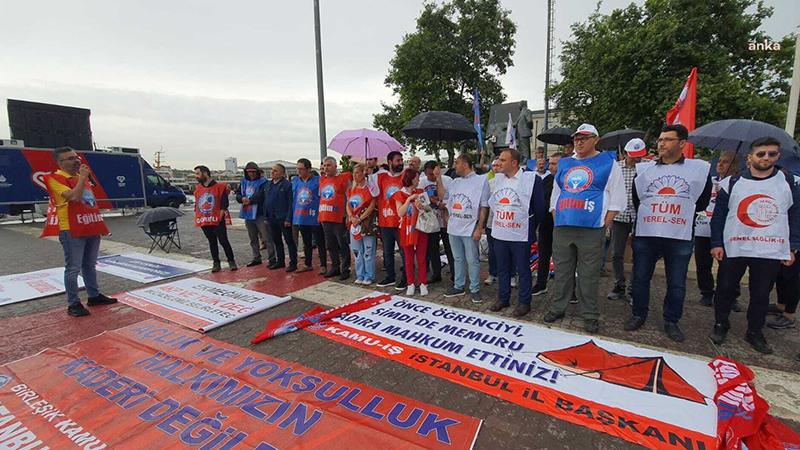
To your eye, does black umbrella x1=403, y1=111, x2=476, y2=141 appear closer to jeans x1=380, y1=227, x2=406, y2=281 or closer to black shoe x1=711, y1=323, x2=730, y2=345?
jeans x1=380, y1=227, x2=406, y2=281

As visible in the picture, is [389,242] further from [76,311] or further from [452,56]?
[452,56]

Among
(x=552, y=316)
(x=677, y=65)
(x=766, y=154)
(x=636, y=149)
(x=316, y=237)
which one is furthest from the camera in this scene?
(x=677, y=65)

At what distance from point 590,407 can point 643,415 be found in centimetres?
31

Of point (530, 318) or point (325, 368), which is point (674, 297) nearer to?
point (530, 318)

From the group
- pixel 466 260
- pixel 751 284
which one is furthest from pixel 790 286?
pixel 466 260

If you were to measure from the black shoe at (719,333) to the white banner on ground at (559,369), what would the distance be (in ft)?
1.94

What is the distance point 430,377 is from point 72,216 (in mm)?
4609

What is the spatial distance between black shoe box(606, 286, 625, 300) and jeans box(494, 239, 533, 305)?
1385mm

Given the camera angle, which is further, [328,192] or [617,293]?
[328,192]

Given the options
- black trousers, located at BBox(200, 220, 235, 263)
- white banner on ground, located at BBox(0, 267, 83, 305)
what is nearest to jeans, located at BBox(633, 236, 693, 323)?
black trousers, located at BBox(200, 220, 235, 263)

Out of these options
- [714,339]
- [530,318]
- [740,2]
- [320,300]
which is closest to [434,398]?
[530,318]

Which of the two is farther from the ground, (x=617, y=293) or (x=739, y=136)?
(x=739, y=136)

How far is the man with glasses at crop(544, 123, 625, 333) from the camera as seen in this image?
11.0 feet

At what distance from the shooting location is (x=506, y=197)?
3973 mm
